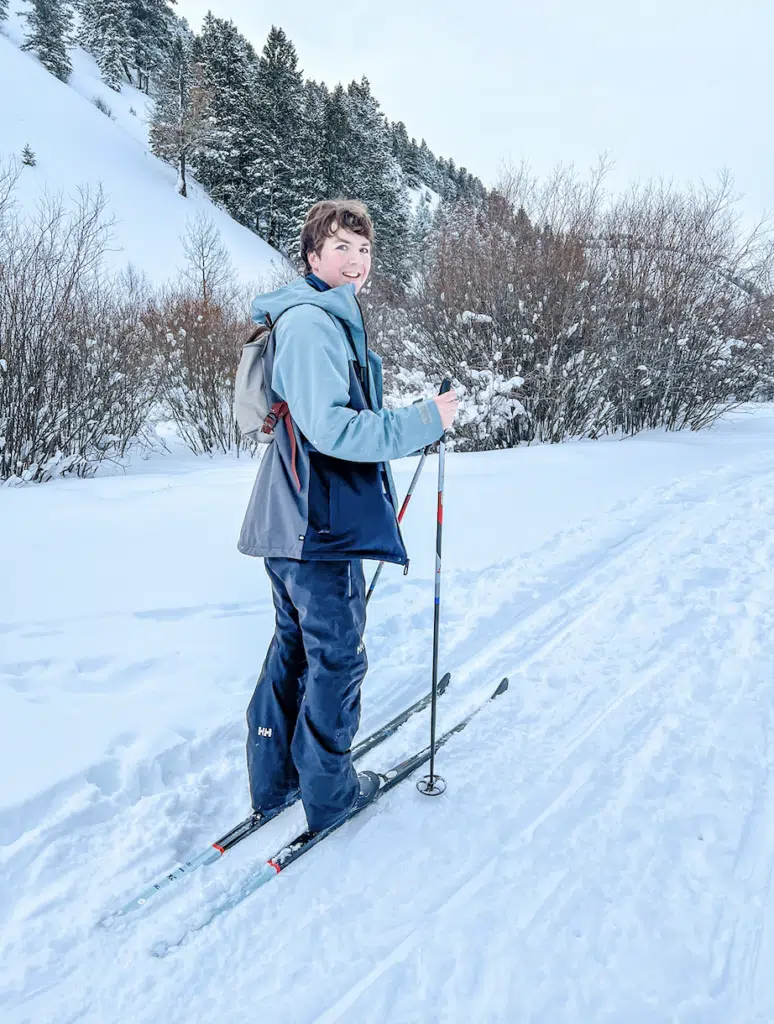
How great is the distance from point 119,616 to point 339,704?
1.90 meters

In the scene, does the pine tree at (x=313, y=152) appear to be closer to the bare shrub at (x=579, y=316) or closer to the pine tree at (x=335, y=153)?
the pine tree at (x=335, y=153)

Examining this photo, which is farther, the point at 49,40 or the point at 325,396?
the point at 49,40

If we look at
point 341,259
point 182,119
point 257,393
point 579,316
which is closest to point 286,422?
point 257,393

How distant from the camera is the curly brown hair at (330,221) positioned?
1.74 meters

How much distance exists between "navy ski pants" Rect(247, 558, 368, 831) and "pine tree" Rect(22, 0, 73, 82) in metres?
49.3

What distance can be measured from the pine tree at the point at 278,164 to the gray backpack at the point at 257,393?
107 feet

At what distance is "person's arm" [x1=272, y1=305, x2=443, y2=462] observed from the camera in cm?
158

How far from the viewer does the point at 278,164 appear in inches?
1268

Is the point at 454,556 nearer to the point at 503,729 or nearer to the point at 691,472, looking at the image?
the point at 503,729

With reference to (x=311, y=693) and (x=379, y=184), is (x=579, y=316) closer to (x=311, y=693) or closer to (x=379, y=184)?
(x=311, y=693)

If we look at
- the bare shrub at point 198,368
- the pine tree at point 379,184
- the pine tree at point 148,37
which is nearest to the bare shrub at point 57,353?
the bare shrub at point 198,368

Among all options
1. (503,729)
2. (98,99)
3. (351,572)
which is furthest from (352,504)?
(98,99)

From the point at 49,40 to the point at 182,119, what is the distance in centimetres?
1382

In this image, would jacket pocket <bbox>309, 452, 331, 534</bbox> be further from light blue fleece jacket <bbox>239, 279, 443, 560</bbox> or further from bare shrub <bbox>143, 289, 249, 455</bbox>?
bare shrub <bbox>143, 289, 249, 455</bbox>
